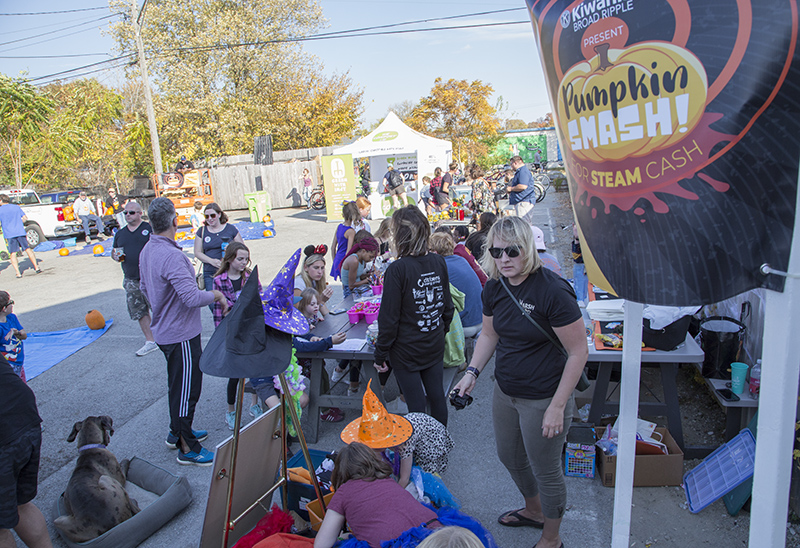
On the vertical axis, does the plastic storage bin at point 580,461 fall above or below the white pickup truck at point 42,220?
below

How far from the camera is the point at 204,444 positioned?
4.35 m

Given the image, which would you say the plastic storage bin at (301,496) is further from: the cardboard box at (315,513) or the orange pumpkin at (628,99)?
the orange pumpkin at (628,99)

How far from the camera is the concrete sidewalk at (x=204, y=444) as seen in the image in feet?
10.1

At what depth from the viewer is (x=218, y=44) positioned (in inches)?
1062

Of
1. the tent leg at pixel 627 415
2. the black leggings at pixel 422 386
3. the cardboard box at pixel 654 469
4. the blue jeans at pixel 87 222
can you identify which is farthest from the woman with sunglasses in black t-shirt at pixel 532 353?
the blue jeans at pixel 87 222

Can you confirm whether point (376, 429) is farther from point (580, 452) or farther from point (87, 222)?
point (87, 222)

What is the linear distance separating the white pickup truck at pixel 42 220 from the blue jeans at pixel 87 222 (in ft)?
1.13

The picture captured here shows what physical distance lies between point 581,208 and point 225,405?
4087 millimetres

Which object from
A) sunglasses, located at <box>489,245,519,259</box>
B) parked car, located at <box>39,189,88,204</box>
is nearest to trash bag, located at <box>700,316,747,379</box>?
sunglasses, located at <box>489,245,519,259</box>

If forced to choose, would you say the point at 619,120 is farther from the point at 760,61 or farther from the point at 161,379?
the point at 161,379

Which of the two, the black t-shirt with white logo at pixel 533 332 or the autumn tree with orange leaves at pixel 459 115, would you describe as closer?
the black t-shirt with white logo at pixel 533 332

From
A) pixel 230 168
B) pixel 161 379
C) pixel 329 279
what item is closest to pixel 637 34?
pixel 161 379

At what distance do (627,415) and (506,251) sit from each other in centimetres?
89

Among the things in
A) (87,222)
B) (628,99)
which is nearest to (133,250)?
(628,99)
